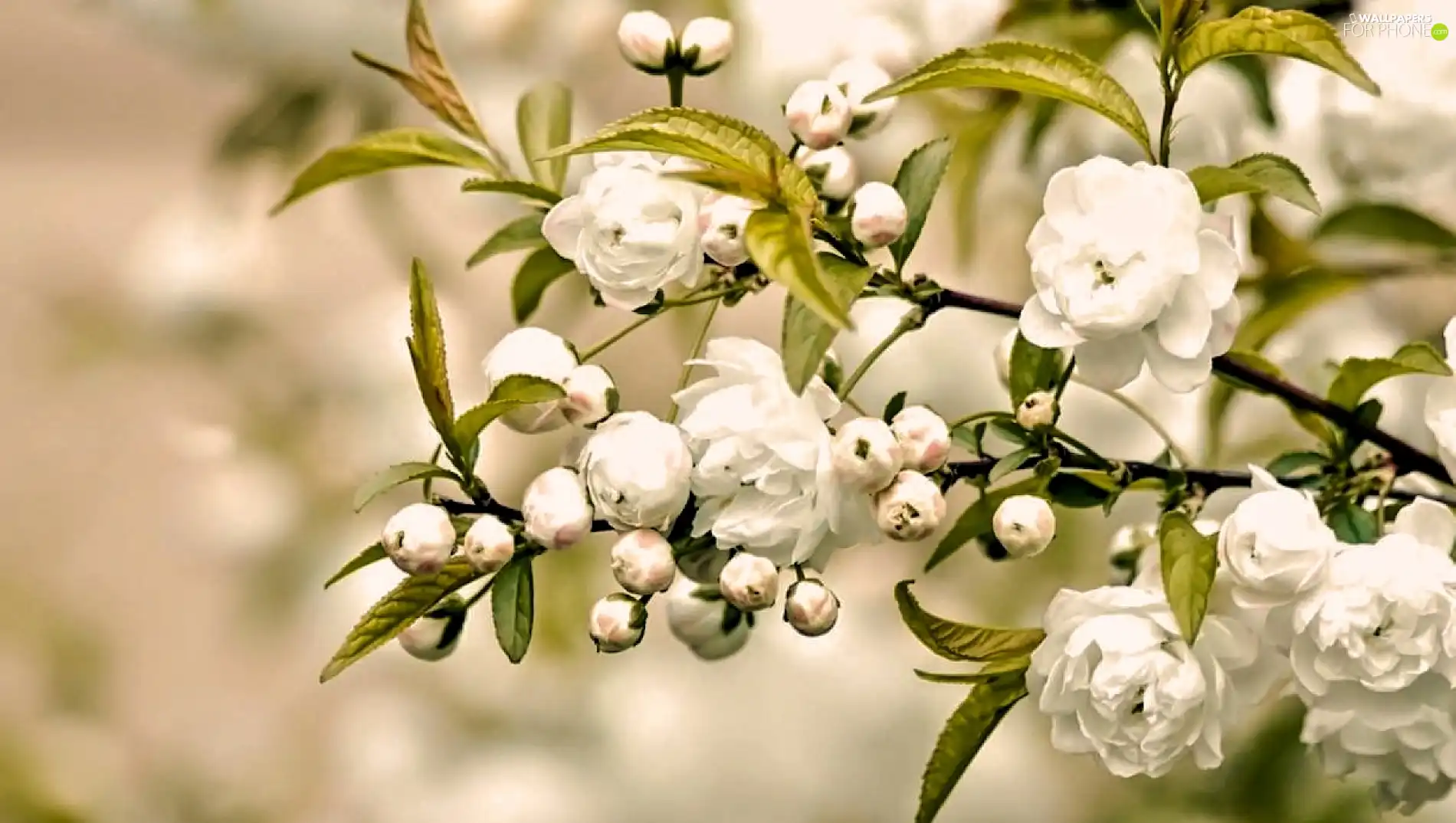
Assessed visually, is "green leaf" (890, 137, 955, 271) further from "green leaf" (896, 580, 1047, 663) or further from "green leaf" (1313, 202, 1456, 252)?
"green leaf" (1313, 202, 1456, 252)

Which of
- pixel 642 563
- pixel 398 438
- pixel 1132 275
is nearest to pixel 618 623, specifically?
pixel 642 563

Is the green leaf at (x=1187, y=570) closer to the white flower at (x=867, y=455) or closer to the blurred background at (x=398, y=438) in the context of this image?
the white flower at (x=867, y=455)

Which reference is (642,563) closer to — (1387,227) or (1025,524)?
(1025,524)

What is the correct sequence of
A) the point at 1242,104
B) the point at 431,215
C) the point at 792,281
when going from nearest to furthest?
1. the point at 792,281
2. the point at 1242,104
3. the point at 431,215

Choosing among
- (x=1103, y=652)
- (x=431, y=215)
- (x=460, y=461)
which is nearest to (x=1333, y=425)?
(x=1103, y=652)

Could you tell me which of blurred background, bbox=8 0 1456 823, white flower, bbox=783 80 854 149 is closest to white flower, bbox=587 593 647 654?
white flower, bbox=783 80 854 149

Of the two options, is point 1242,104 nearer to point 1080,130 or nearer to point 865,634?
point 1080,130
